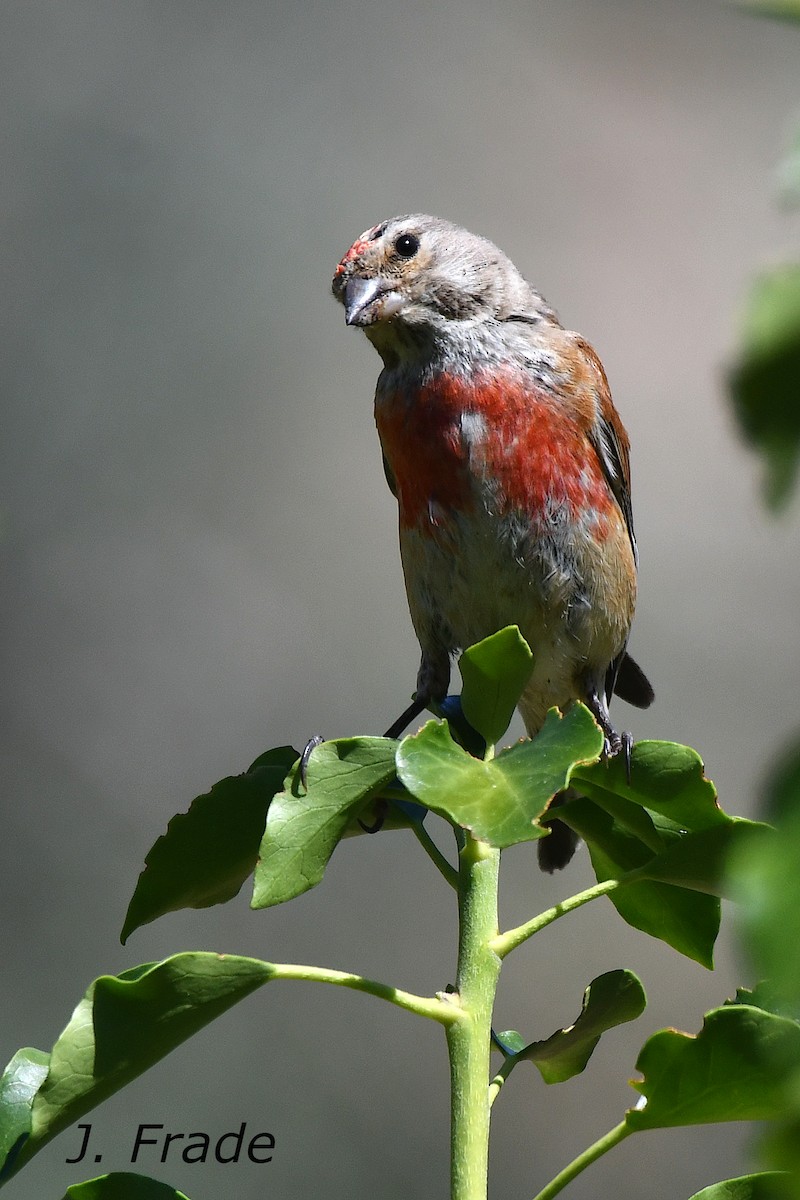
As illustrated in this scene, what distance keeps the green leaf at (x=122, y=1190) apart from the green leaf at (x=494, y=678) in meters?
0.56

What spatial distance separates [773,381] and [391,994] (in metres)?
0.96

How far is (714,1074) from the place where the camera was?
120 cm

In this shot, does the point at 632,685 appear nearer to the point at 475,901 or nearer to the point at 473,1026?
the point at 475,901

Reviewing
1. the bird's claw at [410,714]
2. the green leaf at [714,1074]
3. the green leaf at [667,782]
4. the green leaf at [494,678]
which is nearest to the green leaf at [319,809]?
the green leaf at [494,678]

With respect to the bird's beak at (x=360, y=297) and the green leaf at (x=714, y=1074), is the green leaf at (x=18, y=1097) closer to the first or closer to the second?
the green leaf at (x=714, y=1074)

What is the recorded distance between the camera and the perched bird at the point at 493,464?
265cm

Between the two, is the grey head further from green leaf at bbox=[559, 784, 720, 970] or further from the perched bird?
green leaf at bbox=[559, 784, 720, 970]

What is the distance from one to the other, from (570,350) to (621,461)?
310 millimetres

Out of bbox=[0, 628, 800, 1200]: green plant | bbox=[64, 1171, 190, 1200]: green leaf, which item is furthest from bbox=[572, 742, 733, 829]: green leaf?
bbox=[64, 1171, 190, 1200]: green leaf

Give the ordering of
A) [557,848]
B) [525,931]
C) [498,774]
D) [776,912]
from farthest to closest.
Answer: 1. [557,848]
2. [525,931]
3. [498,774]
4. [776,912]

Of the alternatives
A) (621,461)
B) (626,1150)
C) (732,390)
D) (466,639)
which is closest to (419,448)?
(466,639)

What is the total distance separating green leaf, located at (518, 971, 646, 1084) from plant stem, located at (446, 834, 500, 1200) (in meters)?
0.13

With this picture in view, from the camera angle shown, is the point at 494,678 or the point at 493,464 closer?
the point at 494,678

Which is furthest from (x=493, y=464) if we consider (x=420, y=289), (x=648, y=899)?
(x=648, y=899)
